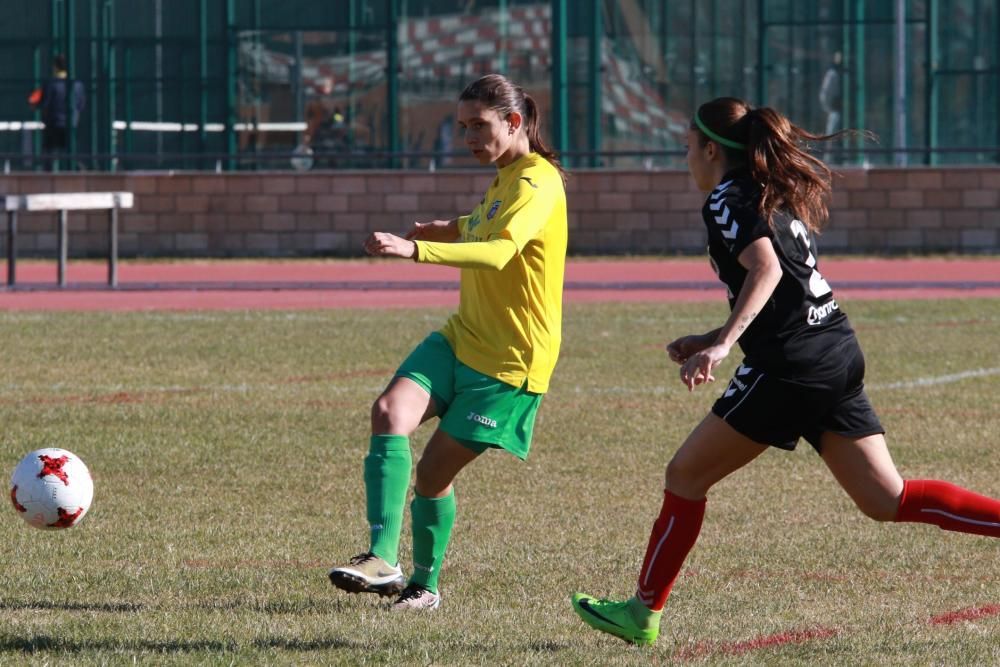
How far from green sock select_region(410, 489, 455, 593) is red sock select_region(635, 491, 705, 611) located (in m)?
0.83

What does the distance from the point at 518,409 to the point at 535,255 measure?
→ 511 mm

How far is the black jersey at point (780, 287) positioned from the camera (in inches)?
196

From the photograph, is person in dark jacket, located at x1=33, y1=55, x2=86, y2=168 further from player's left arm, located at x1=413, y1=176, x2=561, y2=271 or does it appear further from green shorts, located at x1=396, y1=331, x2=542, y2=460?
player's left arm, located at x1=413, y1=176, x2=561, y2=271

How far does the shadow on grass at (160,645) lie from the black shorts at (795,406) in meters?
1.32

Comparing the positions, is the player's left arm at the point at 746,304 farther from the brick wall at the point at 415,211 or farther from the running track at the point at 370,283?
the brick wall at the point at 415,211

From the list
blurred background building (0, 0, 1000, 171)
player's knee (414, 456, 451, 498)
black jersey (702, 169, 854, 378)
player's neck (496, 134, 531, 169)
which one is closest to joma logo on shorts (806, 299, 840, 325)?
black jersey (702, 169, 854, 378)

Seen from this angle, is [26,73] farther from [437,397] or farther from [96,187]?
[437,397]

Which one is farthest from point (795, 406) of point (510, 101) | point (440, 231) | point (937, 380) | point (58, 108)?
point (58, 108)

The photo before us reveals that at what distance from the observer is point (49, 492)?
20.0 ft

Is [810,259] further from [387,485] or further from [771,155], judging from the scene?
[387,485]

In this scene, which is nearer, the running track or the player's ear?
the player's ear

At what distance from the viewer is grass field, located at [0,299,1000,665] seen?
17.2 feet

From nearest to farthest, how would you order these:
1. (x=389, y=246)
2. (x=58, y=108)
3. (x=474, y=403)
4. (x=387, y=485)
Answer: (x=389, y=246) < (x=387, y=485) < (x=474, y=403) < (x=58, y=108)

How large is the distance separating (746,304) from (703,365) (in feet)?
0.78
